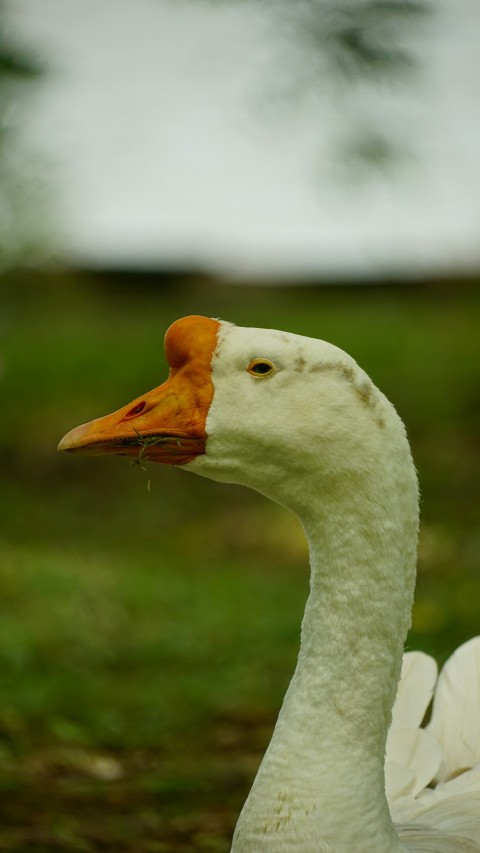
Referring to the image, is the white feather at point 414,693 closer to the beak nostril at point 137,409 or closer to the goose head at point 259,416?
the goose head at point 259,416

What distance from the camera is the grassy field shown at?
4.14 meters

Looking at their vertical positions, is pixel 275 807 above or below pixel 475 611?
below

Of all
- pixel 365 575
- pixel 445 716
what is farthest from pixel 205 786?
pixel 365 575

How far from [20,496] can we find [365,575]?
8.99 meters

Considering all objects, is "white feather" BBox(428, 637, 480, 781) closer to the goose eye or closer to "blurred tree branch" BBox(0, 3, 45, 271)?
the goose eye

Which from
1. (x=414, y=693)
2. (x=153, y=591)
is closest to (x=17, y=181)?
(x=153, y=591)

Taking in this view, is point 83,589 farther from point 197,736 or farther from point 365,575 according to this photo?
point 365,575

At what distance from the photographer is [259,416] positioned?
92.7 inches

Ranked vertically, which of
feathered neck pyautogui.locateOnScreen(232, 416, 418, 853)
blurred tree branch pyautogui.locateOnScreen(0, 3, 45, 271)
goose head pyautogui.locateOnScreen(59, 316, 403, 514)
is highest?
blurred tree branch pyautogui.locateOnScreen(0, 3, 45, 271)

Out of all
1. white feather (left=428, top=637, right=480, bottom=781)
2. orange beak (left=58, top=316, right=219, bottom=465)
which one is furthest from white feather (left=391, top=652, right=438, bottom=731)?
orange beak (left=58, top=316, right=219, bottom=465)

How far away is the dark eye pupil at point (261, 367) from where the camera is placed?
2.36 m

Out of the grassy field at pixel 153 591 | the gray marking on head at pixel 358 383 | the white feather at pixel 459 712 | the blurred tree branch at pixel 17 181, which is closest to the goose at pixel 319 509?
the gray marking on head at pixel 358 383

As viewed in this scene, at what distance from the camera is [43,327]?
60.2ft

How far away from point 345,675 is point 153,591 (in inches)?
190
